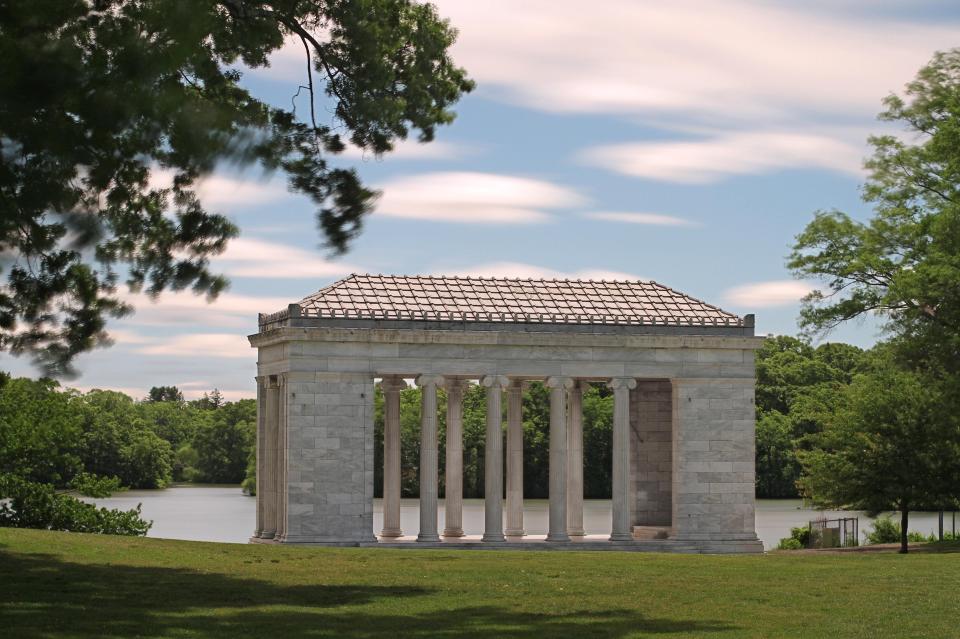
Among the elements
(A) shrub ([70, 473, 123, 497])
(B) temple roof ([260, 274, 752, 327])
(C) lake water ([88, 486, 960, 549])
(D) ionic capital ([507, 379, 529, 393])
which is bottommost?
(C) lake water ([88, 486, 960, 549])

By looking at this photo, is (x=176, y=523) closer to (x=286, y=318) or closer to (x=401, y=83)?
(x=286, y=318)

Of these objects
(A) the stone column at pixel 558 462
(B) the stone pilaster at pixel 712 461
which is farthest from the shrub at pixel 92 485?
(B) the stone pilaster at pixel 712 461

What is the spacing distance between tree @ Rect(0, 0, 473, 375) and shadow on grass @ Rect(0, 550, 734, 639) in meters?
5.65

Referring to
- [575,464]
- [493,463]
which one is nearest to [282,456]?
[493,463]

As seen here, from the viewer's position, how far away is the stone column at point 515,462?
67438 millimetres

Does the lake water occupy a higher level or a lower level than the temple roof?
lower

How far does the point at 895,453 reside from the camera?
69188 mm

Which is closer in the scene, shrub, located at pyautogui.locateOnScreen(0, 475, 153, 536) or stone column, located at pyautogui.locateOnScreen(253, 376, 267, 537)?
shrub, located at pyautogui.locateOnScreen(0, 475, 153, 536)

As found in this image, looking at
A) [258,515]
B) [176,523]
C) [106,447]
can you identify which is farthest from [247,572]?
[106,447]

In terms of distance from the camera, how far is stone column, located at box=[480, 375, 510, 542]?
6262 cm

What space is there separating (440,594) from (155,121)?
15.4 meters

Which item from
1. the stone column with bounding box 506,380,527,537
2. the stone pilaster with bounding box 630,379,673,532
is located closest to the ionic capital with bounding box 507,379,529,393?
the stone column with bounding box 506,380,527,537

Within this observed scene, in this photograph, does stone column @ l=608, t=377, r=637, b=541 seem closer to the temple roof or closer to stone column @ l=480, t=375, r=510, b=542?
the temple roof

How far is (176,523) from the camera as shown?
9375cm
